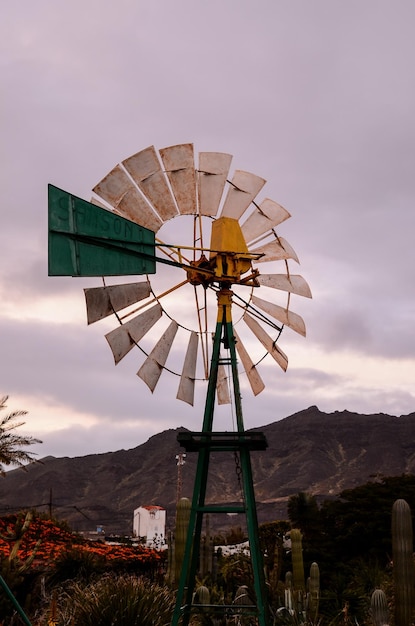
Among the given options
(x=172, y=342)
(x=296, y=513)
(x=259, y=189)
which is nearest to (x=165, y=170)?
(x=259, y=189)

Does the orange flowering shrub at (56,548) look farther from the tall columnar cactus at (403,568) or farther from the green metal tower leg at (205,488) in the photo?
the green metal tower leg at (205,488)

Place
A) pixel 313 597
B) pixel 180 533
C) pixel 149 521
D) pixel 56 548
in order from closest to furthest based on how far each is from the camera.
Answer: pixel 313 597, pixel 180 533, pixel 56 548, pixel 149 521

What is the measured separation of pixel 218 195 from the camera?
11.4 metres

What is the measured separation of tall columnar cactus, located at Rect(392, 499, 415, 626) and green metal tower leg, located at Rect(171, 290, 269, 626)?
21.1 ft

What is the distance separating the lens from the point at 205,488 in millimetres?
9969

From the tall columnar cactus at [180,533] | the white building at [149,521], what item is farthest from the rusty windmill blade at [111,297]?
the white building at [149,521]

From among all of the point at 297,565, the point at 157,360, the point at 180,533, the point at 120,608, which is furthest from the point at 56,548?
the point at 157,360

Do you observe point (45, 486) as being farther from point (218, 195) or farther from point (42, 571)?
point (218, 195)

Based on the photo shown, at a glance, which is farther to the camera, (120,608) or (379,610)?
(379,610)

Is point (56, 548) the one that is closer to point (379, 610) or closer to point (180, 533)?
point (180, 533)

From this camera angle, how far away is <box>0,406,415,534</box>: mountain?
15362 cm

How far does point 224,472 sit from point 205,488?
546 ft

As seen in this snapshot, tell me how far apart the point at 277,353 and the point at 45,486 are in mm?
170104

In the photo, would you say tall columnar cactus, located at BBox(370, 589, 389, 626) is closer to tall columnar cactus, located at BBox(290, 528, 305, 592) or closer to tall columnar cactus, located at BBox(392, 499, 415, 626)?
tall columnar cactus, located at BBox(392, 499, 415, 626)
